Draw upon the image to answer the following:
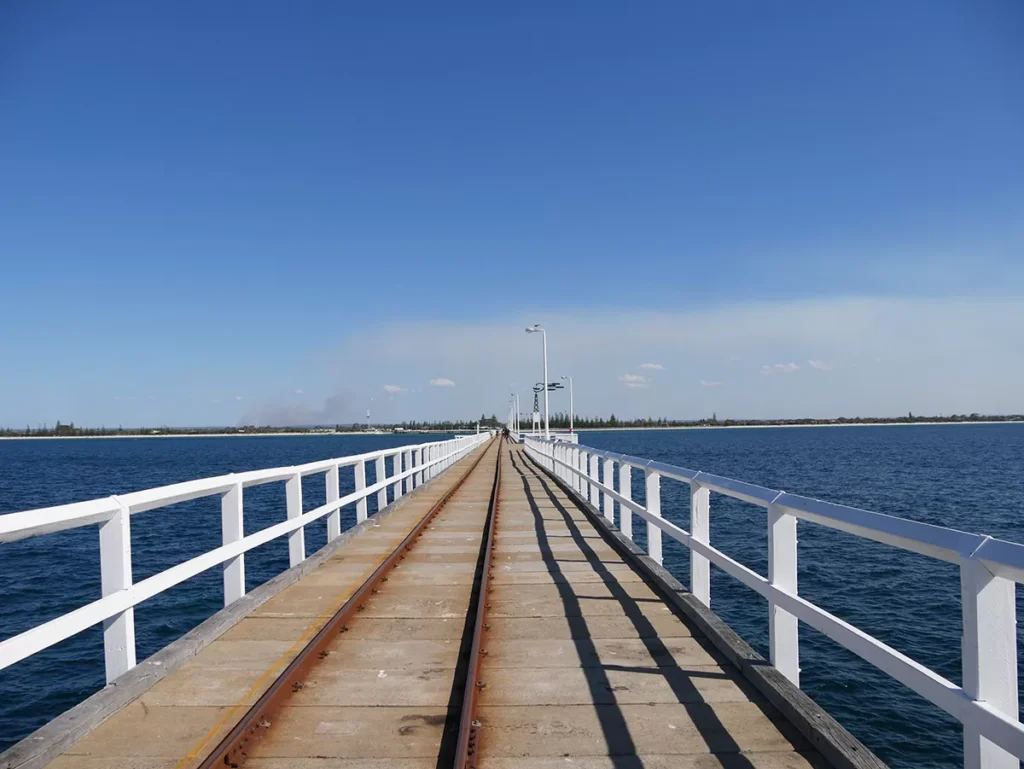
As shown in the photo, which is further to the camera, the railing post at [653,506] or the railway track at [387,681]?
the railing post at [653,506]

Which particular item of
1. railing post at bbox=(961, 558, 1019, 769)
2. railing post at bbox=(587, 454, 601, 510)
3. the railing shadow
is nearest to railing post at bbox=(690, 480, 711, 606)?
the railing shadow

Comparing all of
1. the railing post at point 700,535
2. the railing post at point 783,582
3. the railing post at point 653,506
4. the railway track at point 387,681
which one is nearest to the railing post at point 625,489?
the railing post at point 653,506

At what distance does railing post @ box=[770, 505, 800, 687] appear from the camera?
5.42m

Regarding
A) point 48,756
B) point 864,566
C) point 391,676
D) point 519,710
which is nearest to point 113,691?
point 48,756

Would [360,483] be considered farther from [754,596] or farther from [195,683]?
[754,596]

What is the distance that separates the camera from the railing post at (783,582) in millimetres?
5418

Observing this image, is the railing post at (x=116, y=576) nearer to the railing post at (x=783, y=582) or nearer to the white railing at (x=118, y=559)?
the white railing at (x=118, y=559)

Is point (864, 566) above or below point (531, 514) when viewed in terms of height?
below

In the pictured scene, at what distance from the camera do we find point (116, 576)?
539 cm

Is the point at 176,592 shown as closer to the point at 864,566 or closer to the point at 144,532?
the point at 144,532

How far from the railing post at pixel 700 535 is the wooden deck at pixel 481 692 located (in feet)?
1.22

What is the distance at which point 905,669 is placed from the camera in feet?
12.5

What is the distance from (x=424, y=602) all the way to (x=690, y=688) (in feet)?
12.2

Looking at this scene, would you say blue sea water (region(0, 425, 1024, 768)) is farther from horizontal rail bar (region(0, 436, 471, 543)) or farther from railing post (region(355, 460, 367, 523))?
horizontal rail bar (region(0, 436, 471, 543))
